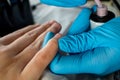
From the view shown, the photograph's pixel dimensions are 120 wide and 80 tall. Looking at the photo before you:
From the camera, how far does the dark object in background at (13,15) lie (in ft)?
3.24

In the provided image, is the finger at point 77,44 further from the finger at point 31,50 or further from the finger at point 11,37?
the finger at point 11,37

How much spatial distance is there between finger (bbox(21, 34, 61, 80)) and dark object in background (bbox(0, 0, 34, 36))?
444mm

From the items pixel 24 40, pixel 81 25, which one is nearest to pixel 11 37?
pixel 24 40

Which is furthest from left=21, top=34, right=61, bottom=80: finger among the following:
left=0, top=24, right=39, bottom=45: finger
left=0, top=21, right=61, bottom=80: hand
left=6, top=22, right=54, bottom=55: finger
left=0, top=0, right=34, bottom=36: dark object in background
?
left=0, top=0, right=34, bottom=36: dark object in background

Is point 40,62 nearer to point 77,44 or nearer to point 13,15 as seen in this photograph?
point 77,44

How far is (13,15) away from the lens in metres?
1.01

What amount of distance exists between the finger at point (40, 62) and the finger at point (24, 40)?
4.3 inches

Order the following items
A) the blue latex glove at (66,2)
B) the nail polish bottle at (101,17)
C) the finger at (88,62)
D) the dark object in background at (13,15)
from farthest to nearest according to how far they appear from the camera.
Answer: the dark object in background at (13,15) → the blue latex glove at (66,2) → the nail polish bottle at (101,17) → the finger at (88,62)

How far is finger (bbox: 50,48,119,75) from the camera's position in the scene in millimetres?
567

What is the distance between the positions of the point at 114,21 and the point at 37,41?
32cm

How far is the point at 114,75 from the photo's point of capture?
64 centimetres

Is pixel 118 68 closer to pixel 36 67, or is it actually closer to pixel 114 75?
pixel 114 75

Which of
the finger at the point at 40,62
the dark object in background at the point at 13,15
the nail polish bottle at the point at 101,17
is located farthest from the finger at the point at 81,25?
the dark object in background at the point at 13,15

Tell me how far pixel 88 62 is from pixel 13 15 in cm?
59
